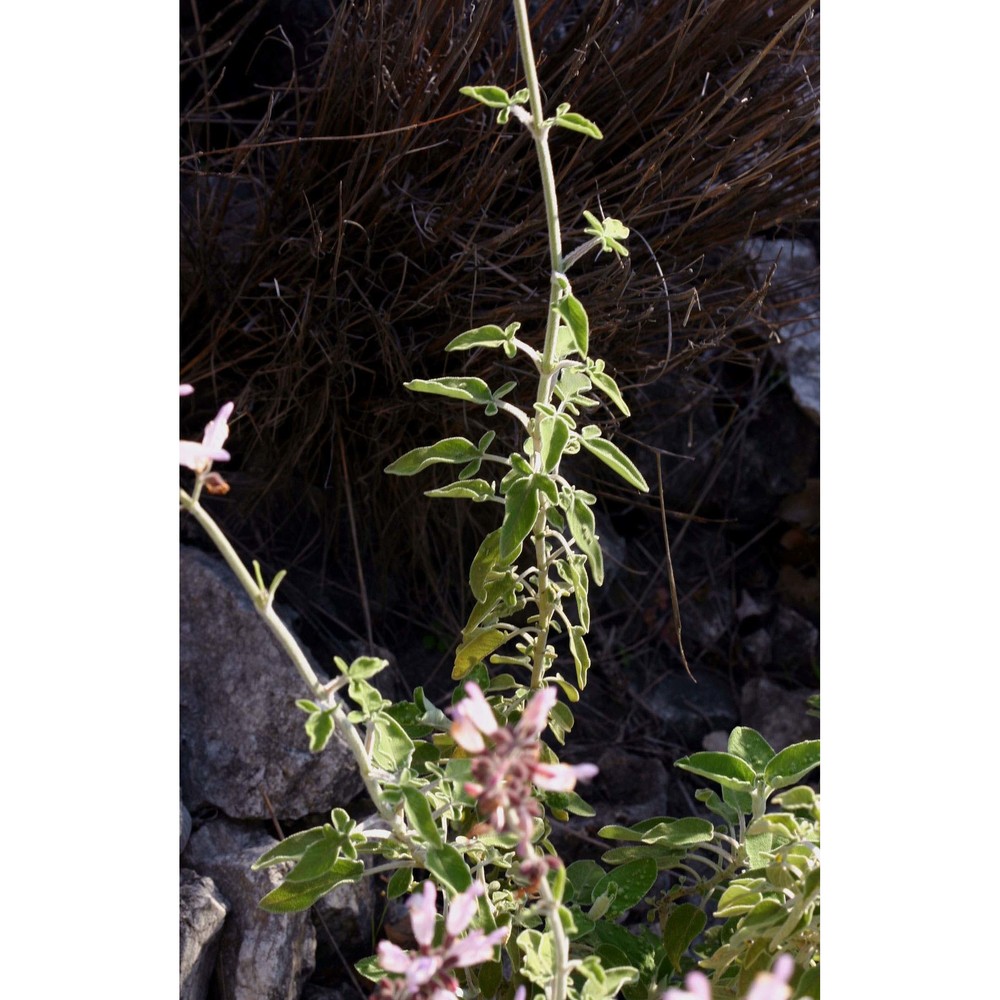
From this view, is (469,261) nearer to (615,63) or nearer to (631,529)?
(615,63)

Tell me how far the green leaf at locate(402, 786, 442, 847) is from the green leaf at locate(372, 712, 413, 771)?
42 mm

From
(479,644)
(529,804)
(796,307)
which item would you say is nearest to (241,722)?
(479,644)

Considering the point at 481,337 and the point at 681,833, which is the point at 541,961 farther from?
the point at 481,337

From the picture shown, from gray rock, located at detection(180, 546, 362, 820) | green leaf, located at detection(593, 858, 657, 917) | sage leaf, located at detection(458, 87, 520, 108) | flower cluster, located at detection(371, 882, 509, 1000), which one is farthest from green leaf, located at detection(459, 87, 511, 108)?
gray rock, located at detection(180, 546, 362, 820)

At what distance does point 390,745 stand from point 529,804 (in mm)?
232

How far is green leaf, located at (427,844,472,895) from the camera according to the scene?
673mm

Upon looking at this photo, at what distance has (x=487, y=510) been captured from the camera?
1403mm

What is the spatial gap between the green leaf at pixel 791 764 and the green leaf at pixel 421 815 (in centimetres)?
30

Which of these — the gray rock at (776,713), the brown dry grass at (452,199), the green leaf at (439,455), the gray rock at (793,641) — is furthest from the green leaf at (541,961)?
the gray rock at (793,641)

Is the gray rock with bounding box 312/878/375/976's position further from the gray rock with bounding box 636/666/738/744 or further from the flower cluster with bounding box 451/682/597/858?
the flower cluster with bounding box 451/682/597/858
